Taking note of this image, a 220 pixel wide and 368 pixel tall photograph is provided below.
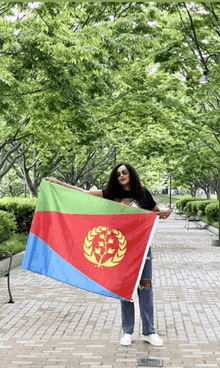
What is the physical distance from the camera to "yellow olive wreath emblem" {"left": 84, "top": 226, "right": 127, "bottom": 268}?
5779 millimetres

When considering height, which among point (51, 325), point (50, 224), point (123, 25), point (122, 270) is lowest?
point (51, 325)

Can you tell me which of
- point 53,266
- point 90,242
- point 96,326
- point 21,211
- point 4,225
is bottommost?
point 96,326

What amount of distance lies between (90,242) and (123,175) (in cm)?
81

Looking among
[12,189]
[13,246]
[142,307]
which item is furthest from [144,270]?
[12,189]

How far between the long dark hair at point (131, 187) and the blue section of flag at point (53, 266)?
2.95ft

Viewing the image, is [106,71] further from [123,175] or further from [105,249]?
[105,249]

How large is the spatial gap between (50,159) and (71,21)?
16.3m

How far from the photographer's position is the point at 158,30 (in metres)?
15.5

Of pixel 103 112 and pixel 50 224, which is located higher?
pixel 103 112

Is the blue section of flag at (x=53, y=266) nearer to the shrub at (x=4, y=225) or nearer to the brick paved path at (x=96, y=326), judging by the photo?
the brick paved path at (x=96, y=326)

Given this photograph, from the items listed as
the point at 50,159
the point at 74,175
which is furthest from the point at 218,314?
the point at 74,175

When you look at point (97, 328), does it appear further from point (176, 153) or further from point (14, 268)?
point (176, 153)

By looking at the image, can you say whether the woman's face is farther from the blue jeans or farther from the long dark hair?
the blue jeans

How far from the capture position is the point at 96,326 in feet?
22.5
